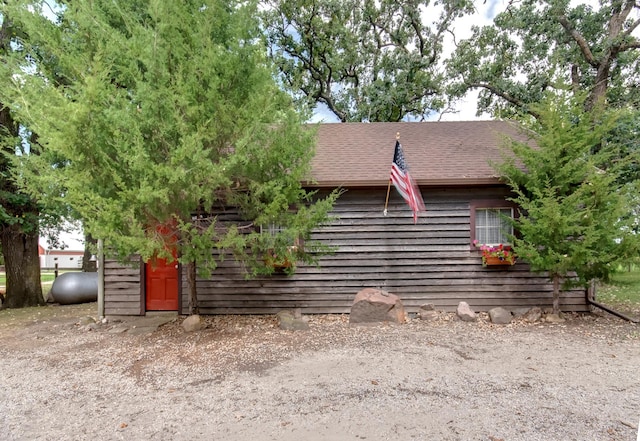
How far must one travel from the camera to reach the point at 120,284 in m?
7.57

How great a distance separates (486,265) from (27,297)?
11063 mm

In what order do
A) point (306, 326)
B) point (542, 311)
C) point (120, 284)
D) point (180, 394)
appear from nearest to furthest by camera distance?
point (180, 394) < point (306, 326) < point (542, 311) < point (120, 284)

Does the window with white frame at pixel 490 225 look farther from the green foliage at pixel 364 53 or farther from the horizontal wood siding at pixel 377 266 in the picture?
the green foliage at pixel 364 53

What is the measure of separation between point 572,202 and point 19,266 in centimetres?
1233

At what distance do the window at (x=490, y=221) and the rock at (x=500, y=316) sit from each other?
138 centimetres

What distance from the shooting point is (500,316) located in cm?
646

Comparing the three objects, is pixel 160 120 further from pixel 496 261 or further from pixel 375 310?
pixel 496 261

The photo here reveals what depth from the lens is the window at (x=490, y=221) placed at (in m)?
7.25

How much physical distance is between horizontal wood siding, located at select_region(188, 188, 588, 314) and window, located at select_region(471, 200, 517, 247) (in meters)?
0.13

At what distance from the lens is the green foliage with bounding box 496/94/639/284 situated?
5.90m

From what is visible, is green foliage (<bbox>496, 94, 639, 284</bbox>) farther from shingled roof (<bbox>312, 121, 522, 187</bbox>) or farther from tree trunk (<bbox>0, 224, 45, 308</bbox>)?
tree trunk (<bbox>0, 224, 45, 308</bbox>)

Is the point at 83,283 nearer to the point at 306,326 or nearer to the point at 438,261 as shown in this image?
the point at 306,326

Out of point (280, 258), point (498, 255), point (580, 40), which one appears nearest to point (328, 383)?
point (280, 258)

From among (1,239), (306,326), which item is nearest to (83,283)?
(1,239)
